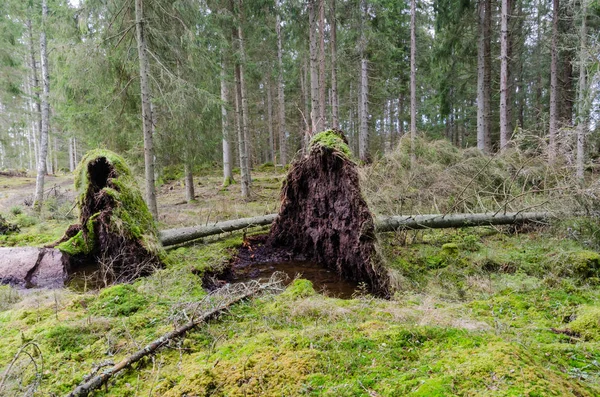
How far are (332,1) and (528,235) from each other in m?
12.2

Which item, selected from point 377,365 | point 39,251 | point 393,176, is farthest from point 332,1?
point 377,365

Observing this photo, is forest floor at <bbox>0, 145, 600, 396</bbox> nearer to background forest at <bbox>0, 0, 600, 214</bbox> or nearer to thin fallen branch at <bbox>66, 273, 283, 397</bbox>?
thin fallen branch at <bbox>66, 273, 283, 397</bbox>

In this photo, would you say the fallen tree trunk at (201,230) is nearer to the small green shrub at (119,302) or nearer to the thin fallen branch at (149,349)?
the small green shrub at (119,302)

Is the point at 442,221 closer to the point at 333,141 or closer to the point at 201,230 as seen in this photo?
the point at 333,141

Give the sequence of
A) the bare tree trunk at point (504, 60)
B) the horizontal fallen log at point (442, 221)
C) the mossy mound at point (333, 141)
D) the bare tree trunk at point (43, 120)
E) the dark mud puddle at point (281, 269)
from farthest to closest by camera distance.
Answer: the bare tree trunk at point (43, 120) → the bare tree trunk at point (504, 60) → the horizontal fallen log at point (442, 221) → the mossy mound at point (333, 141) → the dark mud puddle at point (281, 269)

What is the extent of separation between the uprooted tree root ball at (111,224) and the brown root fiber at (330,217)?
303 centimetres

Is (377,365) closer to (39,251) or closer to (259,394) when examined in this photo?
(259,394)

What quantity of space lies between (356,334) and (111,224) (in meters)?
5.38

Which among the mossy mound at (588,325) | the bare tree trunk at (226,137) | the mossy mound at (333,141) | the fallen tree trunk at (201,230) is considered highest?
the bare tree trunk at (226,137)

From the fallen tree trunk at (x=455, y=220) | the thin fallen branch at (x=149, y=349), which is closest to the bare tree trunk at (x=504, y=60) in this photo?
the fallen tree trunk at (x=455, y=220)

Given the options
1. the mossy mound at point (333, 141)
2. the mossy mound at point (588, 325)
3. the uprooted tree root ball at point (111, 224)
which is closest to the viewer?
the mossy mound at point (588, 325)

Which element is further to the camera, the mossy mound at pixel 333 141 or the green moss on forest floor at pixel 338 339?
the mossy mound at pixel 333 141

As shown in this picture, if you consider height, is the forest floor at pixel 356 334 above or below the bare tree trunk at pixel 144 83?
below

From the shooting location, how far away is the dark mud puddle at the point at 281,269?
5809mm
